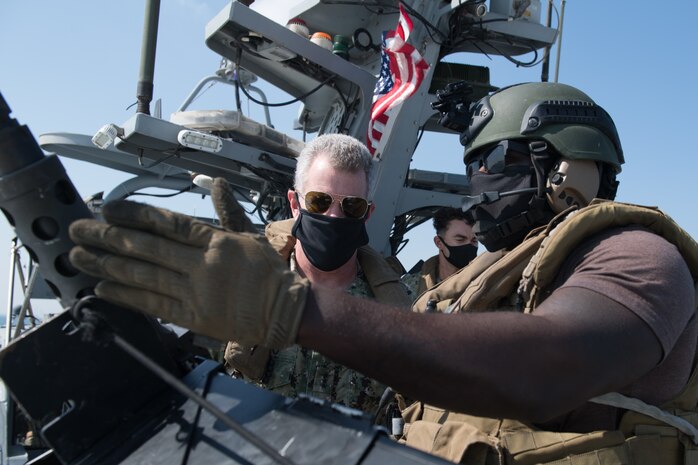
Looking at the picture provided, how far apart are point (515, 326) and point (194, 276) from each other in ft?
1.93

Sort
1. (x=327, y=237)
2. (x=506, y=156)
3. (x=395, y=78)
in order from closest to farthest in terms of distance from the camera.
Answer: (x=506, y=156) → (x=327, y=237) → (x=395, y=78)

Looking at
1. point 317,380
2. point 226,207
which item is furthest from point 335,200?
point 226,207

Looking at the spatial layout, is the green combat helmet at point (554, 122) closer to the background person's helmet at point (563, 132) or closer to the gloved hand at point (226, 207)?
the background person's helmet at point (563, 132)

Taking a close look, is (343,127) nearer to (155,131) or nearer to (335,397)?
(155,131)

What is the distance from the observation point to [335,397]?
2.75 metres

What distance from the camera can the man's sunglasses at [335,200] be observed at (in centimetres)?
273

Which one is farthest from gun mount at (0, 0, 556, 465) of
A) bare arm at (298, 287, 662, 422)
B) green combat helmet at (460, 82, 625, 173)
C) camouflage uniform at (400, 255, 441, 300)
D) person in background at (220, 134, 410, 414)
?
camouflage uniform at (400, 255, 441, 300)

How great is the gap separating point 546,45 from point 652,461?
639 centimetres

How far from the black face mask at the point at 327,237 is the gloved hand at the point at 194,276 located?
4.94 ft

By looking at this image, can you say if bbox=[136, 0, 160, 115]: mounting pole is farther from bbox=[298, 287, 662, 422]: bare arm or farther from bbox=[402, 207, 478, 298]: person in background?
bbox=[298, 287, 662, 422]: bare arm

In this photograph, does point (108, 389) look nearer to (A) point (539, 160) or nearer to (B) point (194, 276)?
(B) point (194, 276)

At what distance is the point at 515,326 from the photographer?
3.93 ft

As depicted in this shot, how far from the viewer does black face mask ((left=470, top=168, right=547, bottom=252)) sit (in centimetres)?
205

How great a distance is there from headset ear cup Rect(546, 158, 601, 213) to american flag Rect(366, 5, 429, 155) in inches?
168
